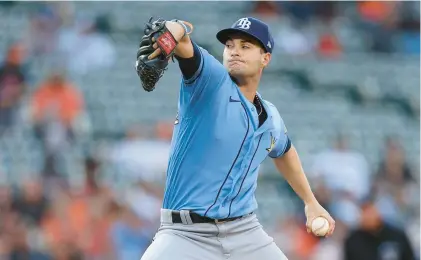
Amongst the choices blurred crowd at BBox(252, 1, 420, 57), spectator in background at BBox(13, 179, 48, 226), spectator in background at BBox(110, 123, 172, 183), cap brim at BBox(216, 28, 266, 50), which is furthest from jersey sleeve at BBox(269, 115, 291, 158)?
blurred crowd at BBox(252, 1, 420, 57)

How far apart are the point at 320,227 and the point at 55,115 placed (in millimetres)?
6075

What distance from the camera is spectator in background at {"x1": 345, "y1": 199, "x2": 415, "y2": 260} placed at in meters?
9.02

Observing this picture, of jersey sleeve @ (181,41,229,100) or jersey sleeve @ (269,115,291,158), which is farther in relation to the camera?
jersey sleeve @ (269,115,291,158)

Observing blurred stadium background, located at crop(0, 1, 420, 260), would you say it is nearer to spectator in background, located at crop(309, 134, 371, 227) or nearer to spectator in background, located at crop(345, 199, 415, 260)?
spectator in background, located at crop(309, 134, 371, 227)

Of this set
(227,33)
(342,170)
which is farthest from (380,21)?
(227,33)

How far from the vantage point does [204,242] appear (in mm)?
4805

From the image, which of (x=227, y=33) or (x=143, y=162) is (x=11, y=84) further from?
(x=227, y=33)

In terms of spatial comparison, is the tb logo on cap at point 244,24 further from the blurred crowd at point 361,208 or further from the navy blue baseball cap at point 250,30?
the blurred crowd at point 361,208

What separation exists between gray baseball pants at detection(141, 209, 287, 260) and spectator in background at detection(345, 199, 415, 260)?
4165 mm

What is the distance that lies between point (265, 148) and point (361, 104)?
8.06 meters

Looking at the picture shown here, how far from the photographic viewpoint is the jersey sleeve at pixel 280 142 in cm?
532

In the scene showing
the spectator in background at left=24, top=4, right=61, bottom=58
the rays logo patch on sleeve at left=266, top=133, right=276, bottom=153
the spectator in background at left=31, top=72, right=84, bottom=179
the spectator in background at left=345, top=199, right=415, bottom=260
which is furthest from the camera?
the spectator in background at left=24, top=4, right=61, bottom=58

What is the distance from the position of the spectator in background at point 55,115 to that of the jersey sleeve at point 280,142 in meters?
5.21

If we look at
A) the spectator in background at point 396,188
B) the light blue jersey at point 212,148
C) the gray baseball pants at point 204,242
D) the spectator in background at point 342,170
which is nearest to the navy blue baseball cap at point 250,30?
the light blue jersey at point 212,148
